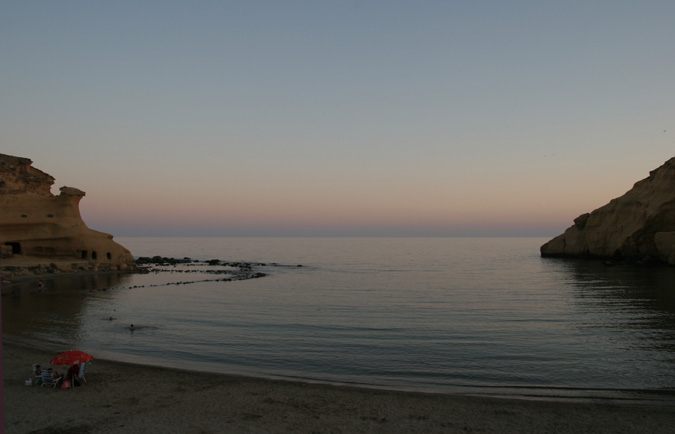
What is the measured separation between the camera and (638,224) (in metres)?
71.9

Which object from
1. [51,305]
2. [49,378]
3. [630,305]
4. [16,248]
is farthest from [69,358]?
[16,248]

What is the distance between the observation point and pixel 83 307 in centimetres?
3725

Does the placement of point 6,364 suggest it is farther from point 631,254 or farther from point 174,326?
point 631,254

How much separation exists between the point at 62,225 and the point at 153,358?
2114 inches

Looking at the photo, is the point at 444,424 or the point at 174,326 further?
the point at 174,326

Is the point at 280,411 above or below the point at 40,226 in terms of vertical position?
below

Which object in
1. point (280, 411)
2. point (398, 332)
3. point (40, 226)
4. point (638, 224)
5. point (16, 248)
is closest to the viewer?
point (280, 411)

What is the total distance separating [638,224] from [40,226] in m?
88.8

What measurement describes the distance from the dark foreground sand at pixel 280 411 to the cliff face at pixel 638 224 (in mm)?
64834

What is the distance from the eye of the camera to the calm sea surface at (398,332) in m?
18.9

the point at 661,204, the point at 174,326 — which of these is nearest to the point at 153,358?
the point at 174,326

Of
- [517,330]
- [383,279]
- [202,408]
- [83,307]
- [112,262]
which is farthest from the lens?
[112,262]

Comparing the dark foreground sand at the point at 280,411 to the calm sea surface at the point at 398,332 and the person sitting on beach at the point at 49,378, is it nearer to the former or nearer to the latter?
the person sitting on beach at the point at 49,378

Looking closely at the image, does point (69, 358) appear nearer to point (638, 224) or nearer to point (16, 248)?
point (16, 248)
